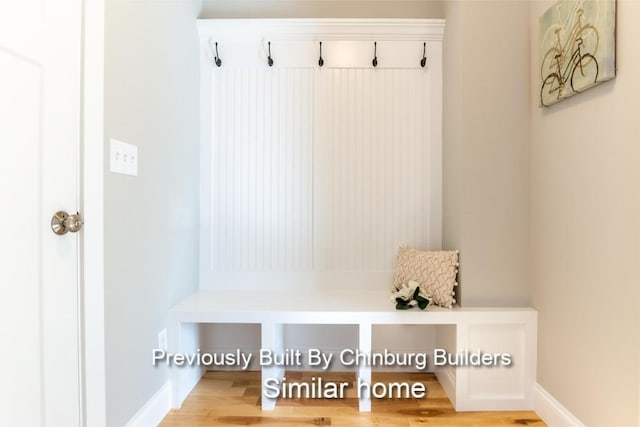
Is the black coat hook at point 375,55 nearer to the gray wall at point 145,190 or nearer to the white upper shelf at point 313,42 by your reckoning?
the white upper shelf at point 313,42

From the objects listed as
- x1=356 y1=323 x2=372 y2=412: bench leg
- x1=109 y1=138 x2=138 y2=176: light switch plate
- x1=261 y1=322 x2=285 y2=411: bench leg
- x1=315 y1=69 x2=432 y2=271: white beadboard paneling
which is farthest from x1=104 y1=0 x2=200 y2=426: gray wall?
x1=356 y1=323 x2=372 y2=412: bench leg

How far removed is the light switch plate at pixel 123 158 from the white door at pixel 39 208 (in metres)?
0.15

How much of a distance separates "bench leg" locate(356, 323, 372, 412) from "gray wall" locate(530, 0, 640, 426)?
78 centimetres

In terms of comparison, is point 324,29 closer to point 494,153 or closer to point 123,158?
point 494,153

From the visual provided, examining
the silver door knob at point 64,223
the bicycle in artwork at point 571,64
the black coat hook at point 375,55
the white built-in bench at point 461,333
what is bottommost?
the white built-in bench at point 461,333

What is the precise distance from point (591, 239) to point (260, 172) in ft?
5.21

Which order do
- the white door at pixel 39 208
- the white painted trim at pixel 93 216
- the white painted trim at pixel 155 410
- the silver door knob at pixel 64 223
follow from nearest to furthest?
the white door at pixel 39 208 → the silver door knob at pixel 64 223 → the white painted trim at pixel 93 216 → the white painted trim at pixel 155 410

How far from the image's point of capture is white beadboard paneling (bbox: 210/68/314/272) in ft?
6.94

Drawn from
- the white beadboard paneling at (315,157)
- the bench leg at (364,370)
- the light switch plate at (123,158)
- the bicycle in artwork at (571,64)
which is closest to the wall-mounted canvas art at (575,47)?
the bicycle in artwork at (571,64)

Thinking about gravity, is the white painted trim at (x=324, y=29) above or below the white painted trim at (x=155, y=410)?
above

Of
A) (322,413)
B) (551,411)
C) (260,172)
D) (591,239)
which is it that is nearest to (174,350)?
(322,413)

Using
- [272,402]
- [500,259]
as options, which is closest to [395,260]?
[500,259]

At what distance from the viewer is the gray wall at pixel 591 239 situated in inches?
46.3

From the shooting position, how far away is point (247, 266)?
83.7 inches
